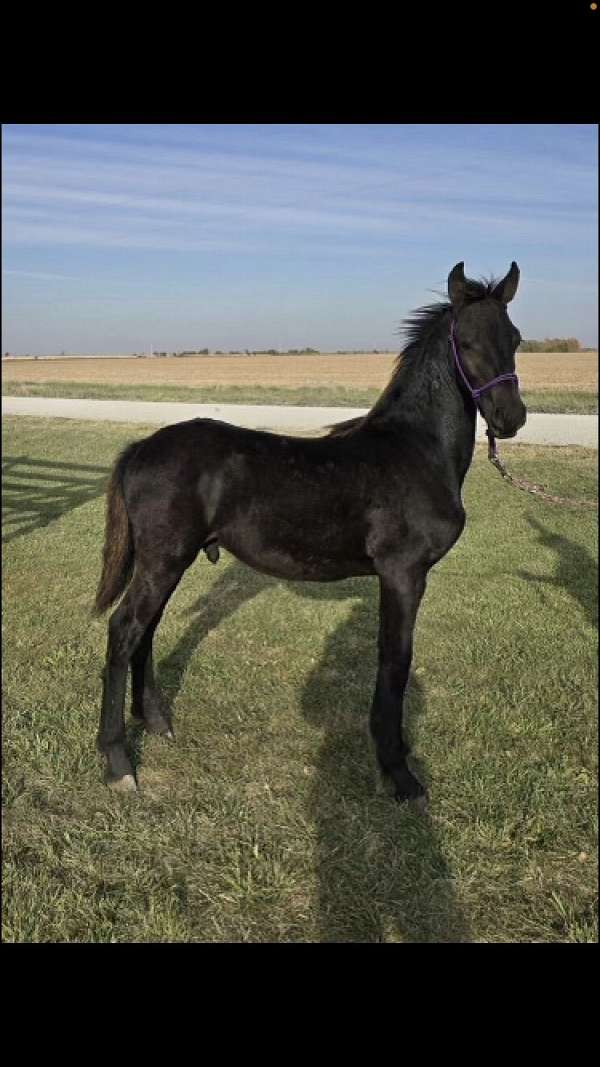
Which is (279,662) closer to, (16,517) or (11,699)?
(11,699)

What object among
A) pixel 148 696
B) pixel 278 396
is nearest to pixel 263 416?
pixel 278 396

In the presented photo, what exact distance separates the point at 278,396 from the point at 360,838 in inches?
1041

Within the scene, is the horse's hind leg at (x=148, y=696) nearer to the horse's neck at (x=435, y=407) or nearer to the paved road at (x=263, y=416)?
the horse's neck at (x=435, y=407)

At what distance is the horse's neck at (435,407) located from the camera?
333cm

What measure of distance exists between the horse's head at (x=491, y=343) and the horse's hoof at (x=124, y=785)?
2.61 m

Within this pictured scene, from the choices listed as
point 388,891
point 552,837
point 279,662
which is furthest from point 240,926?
point 279,662

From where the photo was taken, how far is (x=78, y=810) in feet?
10.8

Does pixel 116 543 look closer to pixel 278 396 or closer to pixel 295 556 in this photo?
pixel 295 556

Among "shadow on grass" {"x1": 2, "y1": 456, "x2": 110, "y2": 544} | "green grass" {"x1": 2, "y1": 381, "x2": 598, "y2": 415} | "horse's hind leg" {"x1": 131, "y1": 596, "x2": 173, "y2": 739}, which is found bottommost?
"horse's hind leg" {"x1": 131, "y1": 596, "x2": 173, "y2": 739}

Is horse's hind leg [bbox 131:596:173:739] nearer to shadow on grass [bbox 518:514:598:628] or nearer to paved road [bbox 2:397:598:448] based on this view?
shadow on grass [bbox 518:514:598:628]

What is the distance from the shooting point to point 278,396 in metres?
28.4

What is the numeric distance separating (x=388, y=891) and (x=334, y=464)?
1956mm

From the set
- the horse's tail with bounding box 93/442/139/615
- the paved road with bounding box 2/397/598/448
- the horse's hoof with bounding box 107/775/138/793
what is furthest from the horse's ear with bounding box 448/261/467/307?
the paved road with bounding box 2/397/598/448

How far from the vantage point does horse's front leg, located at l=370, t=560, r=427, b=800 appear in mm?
3305
